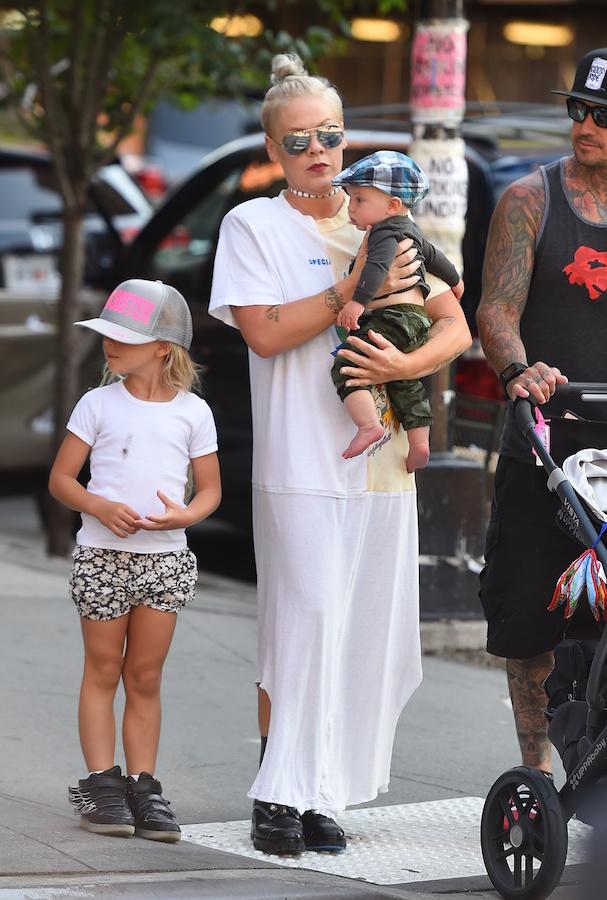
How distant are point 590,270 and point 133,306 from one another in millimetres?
1203

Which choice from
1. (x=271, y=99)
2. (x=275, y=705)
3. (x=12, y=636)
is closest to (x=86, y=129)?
(x=12, y=636)

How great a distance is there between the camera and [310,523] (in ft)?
14.0

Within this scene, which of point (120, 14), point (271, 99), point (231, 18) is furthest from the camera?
point (231, 18)

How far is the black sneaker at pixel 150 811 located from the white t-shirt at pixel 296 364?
2.79ft

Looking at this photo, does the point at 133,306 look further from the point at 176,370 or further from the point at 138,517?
the point at 138,517

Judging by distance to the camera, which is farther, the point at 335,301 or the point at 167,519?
the point at 167,519

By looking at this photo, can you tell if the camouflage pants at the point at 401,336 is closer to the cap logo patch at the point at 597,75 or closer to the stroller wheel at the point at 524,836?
the cap logo patch at the point at 597,75

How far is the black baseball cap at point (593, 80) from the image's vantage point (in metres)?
4.40

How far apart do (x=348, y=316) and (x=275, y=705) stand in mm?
1014

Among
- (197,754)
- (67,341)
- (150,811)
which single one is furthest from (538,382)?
(67,341)

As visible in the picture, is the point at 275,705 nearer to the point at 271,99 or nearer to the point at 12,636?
the point at 271,99

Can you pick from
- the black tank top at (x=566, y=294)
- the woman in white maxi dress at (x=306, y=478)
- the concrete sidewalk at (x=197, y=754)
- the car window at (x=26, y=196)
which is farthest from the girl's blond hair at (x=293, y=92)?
the car window at (x=26, y=196)

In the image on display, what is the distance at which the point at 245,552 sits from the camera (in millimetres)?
9250

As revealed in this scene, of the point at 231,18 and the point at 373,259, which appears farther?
the point at 231,18
